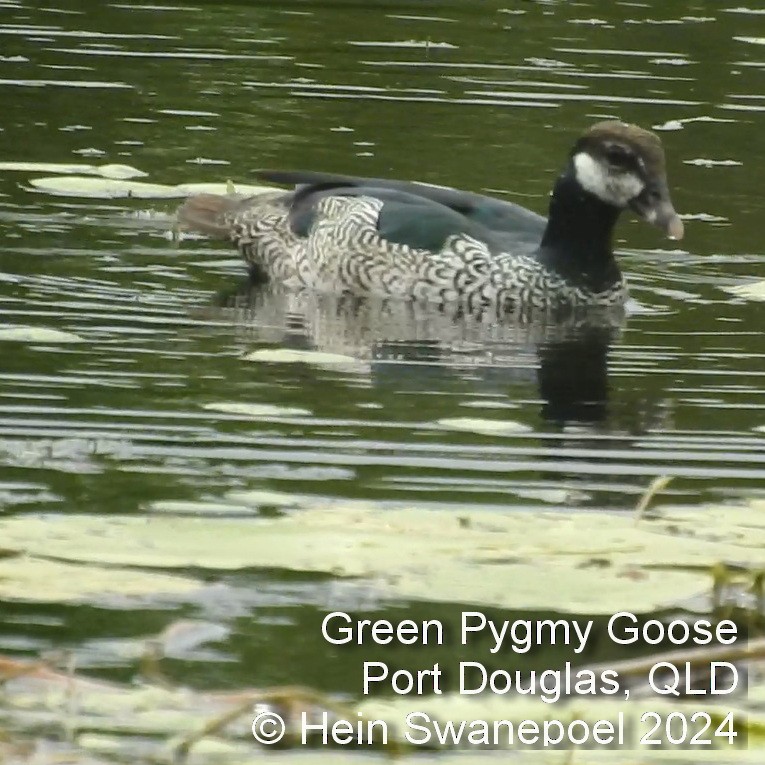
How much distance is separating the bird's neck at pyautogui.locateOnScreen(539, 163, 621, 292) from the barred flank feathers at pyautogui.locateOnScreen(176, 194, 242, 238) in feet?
5.99

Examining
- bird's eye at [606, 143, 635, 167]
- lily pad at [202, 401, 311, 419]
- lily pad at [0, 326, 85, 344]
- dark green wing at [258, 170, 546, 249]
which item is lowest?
lily pad at [0, 326, 85, 344]

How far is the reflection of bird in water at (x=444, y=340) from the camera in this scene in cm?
1011

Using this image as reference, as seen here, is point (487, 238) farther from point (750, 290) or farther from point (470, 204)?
point (750, 290)

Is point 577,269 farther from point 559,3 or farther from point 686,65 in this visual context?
point 559,3

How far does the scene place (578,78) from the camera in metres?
19.7

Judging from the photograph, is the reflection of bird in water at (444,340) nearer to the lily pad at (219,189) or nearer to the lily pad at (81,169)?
the lily pad at (219,189)

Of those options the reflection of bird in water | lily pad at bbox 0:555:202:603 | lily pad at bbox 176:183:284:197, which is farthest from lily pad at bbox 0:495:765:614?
lily pad at bbox 176:183:284:197

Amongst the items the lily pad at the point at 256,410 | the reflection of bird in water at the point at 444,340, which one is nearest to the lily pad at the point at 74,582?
the lily pad at the point at 256,410

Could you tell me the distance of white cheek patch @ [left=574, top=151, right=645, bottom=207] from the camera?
39.4ft

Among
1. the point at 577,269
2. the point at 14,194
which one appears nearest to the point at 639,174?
the point at 577,269

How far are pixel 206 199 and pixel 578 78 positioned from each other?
698 cm

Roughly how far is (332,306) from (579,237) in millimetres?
1264

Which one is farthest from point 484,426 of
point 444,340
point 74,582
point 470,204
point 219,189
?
point 219,189

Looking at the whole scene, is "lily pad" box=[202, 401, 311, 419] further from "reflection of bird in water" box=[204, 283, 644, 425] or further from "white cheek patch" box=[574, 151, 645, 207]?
"white cheek patch" box=[574, 151, 645, 207]
